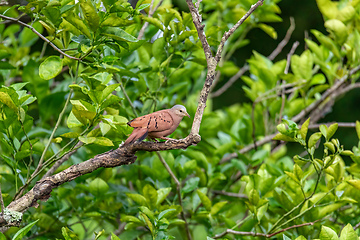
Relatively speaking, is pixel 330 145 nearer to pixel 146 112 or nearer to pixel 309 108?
pixel 146 112

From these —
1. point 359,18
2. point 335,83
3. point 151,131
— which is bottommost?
point 335,83

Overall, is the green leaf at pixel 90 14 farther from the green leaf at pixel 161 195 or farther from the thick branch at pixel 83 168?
the green leaf at pixel 161 195

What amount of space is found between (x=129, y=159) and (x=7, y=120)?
0.45 metres

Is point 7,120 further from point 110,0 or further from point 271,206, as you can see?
point 271,206

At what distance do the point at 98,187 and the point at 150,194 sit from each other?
231 mm

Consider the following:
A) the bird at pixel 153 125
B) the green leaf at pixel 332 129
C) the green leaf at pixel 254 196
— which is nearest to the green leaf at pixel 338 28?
the green leaf at pixel 332 129

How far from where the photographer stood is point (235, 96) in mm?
5531

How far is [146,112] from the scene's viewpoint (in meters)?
1.74

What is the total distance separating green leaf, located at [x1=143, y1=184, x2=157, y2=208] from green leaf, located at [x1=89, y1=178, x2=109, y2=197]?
194mm

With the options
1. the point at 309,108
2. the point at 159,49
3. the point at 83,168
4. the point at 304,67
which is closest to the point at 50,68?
the point at 83,168

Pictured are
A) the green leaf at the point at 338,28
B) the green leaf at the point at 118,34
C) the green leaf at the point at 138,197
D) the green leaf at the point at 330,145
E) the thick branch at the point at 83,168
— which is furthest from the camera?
the green leaf at the point at 338,28

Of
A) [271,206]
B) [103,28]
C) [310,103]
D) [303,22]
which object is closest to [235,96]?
[303,22]

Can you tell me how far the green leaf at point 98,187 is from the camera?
5.13 feet

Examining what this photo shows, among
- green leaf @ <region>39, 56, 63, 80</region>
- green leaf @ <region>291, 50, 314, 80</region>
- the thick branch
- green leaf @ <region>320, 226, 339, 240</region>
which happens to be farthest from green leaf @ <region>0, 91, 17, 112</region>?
green leaf @ <region>291, 50, 314, 80</region>
